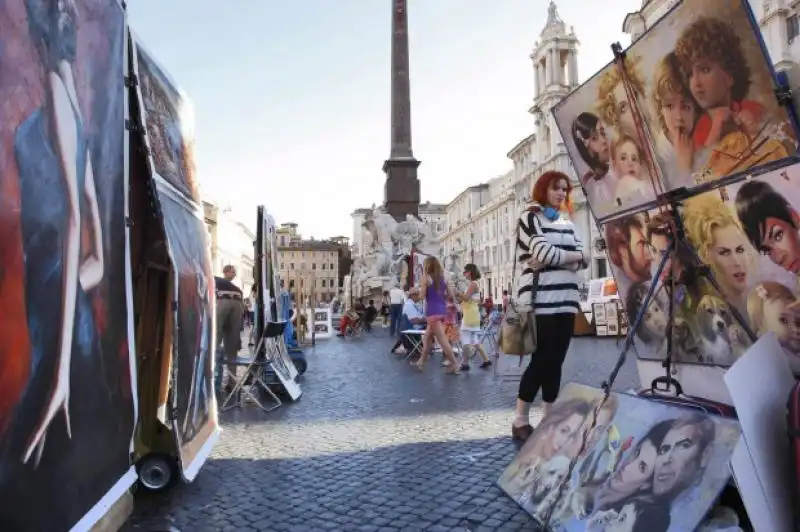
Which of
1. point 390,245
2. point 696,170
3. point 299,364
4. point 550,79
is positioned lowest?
point 299,364

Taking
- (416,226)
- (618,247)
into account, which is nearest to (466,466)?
(618,247)

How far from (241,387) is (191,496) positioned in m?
3.00

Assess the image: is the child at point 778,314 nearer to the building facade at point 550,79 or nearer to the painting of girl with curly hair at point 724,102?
the painting of girl with curly hair at point 724,102

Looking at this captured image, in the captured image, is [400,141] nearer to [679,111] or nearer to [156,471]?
[156,471]

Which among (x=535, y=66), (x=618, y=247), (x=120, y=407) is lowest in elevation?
(x=120, y=407)

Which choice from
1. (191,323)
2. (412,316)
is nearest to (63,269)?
(191,323)

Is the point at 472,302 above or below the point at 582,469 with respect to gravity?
above

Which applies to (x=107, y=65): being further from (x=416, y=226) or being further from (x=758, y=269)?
(x=416, y=226)

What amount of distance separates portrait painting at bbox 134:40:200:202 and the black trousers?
7.51 feet

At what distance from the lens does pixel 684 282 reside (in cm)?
291

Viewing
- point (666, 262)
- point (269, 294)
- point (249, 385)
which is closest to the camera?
point (666, 262)

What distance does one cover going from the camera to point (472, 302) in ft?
31.3

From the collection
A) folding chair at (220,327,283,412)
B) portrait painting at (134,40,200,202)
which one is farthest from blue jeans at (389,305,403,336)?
portrait painting at (134,40,200,202)

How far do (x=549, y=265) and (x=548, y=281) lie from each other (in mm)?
101
